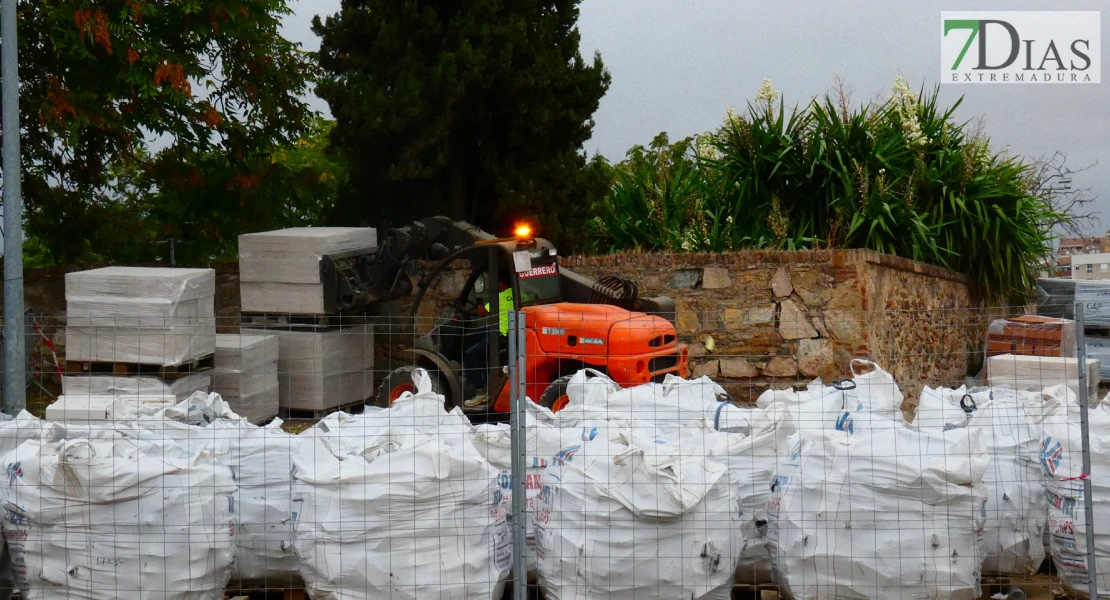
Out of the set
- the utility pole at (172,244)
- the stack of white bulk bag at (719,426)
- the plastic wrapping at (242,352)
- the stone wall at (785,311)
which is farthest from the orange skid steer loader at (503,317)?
the utility pole at (172,244)

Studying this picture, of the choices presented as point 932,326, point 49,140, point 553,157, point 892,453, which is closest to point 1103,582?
point 892,453

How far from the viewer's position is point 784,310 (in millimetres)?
11375

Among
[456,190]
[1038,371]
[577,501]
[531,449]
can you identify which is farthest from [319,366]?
[577,501]

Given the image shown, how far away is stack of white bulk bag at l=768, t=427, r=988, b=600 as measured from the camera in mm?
4738

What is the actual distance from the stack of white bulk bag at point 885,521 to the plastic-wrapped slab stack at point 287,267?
6.84 metres

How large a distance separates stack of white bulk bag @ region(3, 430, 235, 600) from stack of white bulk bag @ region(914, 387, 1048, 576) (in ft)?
10.7

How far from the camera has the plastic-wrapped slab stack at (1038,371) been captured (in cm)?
863

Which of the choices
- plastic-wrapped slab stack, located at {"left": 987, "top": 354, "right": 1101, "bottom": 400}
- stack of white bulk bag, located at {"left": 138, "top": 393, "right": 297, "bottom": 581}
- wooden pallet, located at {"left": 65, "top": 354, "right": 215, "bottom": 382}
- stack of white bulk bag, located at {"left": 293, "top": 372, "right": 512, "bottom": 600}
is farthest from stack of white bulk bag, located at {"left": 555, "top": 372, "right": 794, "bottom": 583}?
wooden pallet, located at {"left": 65, "top": 354, "right": 215, "bottom": 382}

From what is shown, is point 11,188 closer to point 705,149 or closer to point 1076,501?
point 1076,501

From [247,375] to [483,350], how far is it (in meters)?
2.27

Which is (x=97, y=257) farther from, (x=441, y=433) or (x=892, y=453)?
(x=892, y=453)

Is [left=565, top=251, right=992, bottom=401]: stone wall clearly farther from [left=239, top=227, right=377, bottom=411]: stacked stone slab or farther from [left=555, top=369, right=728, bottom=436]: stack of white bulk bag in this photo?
[left=555, top=369, right=728, bottom=436]: stack of white bulk bag

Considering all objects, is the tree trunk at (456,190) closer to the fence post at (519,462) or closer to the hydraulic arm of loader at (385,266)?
the hydraulic arm of loader at (385,266)

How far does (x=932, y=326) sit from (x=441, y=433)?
8691 mm
